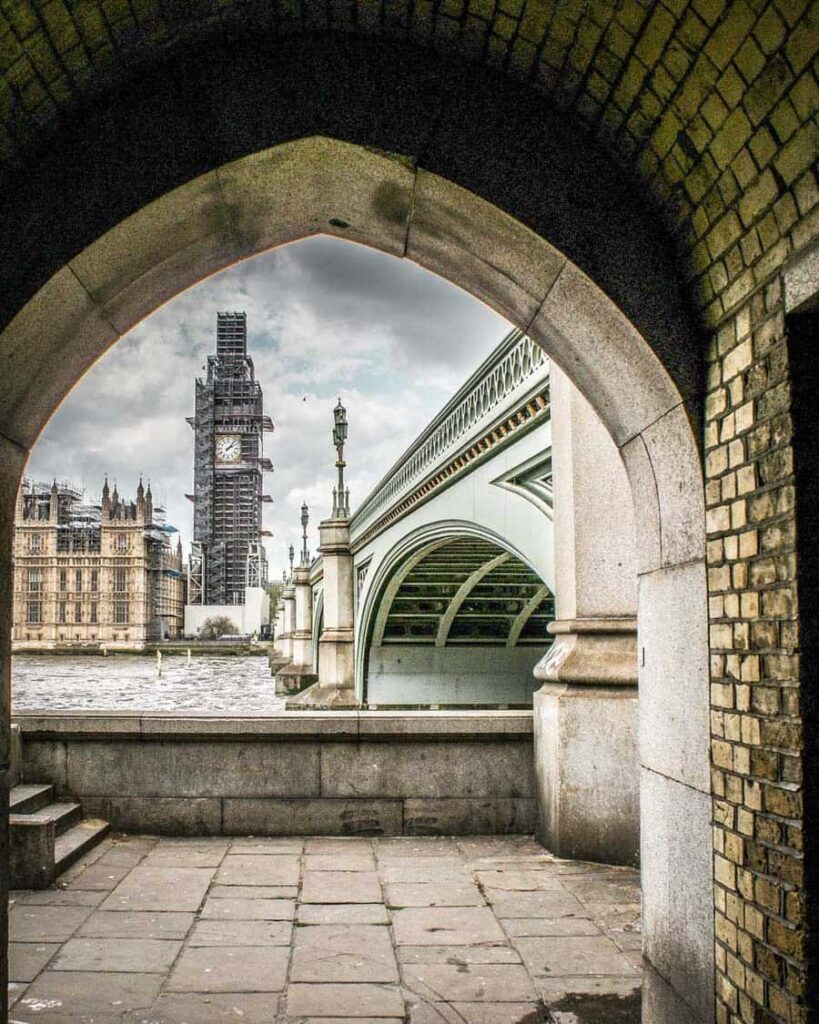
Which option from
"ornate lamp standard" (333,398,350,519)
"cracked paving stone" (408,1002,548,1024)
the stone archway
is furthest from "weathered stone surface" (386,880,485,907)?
"ornate lamp standard" (333,398,350,519)

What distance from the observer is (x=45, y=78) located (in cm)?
317

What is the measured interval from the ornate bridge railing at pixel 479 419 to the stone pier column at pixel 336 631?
263cm

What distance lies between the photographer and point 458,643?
30609 mm

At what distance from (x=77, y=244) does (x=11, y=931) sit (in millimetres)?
3259

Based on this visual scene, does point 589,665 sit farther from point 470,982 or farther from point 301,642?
point 301,642

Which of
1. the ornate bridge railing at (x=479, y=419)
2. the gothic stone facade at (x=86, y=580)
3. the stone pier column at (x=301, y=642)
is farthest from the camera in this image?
the gothic stone facade at (x=86, y=580)

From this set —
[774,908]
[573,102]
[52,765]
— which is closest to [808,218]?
[573,102]

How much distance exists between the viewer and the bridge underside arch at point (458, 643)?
26.3 metres

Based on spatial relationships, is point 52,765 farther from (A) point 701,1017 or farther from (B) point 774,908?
(B) point 774,908

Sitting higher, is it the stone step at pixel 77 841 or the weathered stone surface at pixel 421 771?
the weathered stone surface at pixel 421 771

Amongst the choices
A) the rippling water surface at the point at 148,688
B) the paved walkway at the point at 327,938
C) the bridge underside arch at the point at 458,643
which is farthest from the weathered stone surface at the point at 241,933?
the bridge underside arch at the point at 458,643

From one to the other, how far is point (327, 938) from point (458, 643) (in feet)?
85.3

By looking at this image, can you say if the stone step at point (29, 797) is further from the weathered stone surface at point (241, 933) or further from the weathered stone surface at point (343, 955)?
the weathered stone surface at point (343, 955)

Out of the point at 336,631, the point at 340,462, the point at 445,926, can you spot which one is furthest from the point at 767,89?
the point at 340,462
